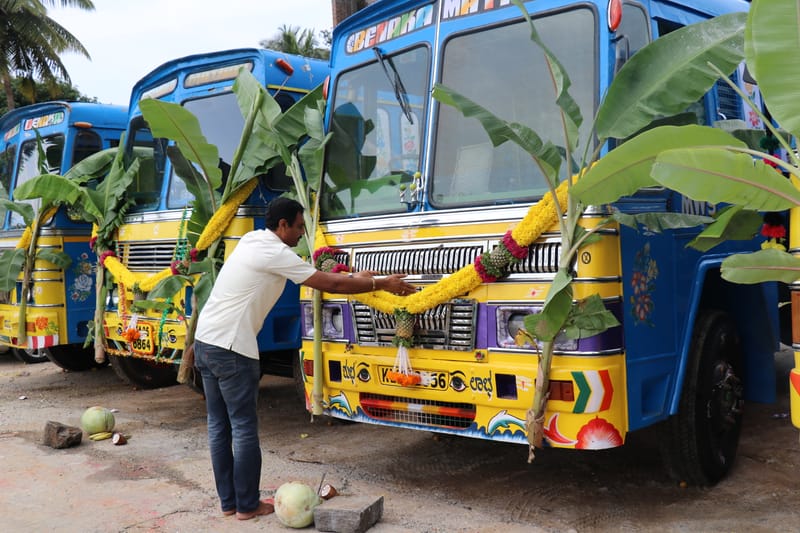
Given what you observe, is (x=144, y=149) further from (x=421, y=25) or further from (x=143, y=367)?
(x=421, y=25)

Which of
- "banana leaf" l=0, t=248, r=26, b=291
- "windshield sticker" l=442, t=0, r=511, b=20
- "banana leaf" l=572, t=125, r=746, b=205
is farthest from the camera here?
"banana leaf" l=0, t=248, r=26, b=291

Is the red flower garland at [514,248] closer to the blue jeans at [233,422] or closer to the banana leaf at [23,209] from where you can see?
the blue jeans at [233,422]

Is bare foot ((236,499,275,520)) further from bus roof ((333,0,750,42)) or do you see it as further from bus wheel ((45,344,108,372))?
bus wheel ((45,344,108,372))

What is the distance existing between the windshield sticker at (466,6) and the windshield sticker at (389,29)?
0.12 meters

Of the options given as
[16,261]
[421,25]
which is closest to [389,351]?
[421,25]

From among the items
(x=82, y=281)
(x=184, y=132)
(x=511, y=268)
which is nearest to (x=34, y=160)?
(x=82, y=281)

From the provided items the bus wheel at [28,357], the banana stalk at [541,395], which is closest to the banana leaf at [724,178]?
the banana stalk at [541,395]

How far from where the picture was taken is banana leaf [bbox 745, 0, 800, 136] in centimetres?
338

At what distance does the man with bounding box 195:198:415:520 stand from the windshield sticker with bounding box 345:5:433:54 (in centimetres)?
141

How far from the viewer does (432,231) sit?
4.94 metres

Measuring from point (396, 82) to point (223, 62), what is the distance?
2.45 metres

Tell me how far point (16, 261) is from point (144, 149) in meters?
1.96

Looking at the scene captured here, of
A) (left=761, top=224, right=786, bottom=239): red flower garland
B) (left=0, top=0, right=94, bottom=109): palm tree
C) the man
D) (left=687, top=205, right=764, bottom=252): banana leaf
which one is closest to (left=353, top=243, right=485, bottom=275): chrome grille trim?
the man

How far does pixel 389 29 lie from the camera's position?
5.55 m
